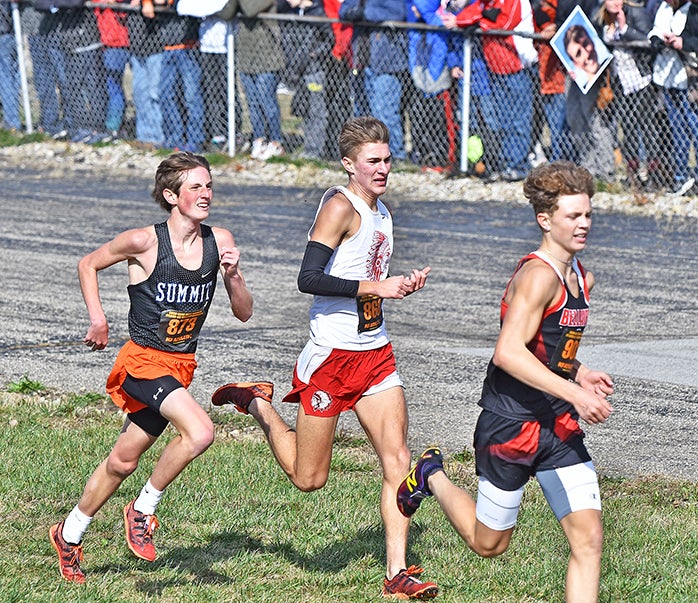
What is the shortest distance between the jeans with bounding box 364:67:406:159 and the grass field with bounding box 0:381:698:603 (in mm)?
10518

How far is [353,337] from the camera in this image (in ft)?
19.5

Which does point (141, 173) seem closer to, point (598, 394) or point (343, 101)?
point (343, 101)

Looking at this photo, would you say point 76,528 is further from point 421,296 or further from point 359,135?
point 421,296

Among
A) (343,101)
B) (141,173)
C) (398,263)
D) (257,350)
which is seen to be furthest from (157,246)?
(141,173)

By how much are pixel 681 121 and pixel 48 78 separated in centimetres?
1048

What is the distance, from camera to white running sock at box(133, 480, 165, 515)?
5.59 m

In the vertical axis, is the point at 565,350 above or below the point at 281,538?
above

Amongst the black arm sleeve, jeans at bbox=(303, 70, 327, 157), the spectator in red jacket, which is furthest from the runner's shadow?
the spectator in red jacket

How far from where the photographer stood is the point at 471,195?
17.2 m

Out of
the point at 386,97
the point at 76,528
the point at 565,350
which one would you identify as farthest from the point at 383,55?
the point at 565,350

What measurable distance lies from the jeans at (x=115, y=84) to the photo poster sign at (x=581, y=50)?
711 cm

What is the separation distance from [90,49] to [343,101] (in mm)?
4612

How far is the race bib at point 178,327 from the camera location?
578cm

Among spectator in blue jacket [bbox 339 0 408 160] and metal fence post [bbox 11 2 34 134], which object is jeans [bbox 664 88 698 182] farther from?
metal fence post [bbox 11 2 34 134]
